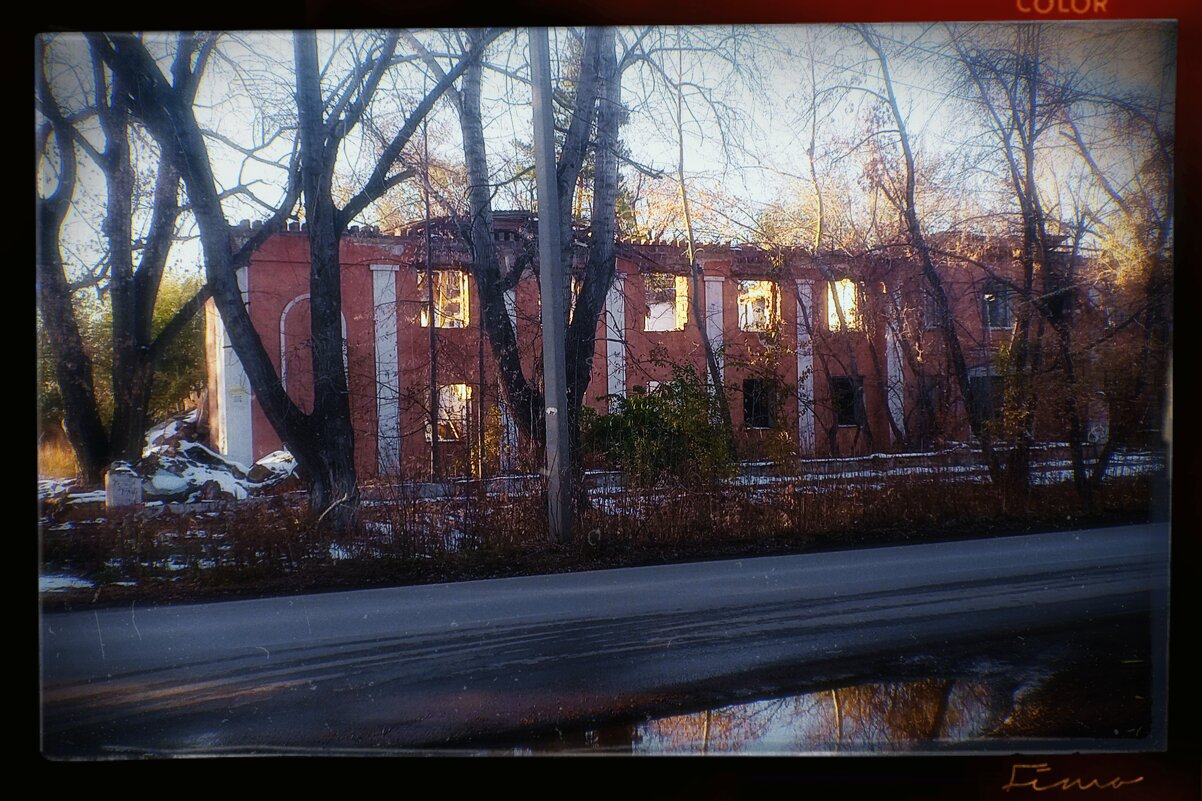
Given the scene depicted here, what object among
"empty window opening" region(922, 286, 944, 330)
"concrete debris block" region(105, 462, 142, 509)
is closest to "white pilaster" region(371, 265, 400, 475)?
"concrete debris block" region(105, 462, 142, 509)

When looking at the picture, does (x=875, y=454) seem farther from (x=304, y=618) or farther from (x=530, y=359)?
(x=304, y=618)

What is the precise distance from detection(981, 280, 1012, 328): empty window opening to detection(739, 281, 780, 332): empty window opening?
115cm

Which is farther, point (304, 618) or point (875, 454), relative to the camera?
point (875, 454)

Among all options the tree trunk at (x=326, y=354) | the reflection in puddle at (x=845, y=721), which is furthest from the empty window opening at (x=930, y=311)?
the tree trunk at (x=326, y=354)

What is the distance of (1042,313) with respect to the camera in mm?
4141

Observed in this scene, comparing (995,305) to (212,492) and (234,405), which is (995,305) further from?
(212,492)

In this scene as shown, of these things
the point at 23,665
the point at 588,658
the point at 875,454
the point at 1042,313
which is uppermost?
the point at 1042,313

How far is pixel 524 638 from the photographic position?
377 cm

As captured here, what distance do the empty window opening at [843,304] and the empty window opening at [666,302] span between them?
879mm

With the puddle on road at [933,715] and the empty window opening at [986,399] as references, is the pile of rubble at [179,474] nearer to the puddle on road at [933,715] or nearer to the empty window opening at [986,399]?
the puddle on road at [933,715]

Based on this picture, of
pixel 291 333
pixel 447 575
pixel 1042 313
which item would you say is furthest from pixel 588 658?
pixel 1042 313

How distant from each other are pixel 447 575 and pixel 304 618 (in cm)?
95

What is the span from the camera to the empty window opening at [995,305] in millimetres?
4336

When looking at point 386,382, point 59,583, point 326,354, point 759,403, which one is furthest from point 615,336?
point 59,583
